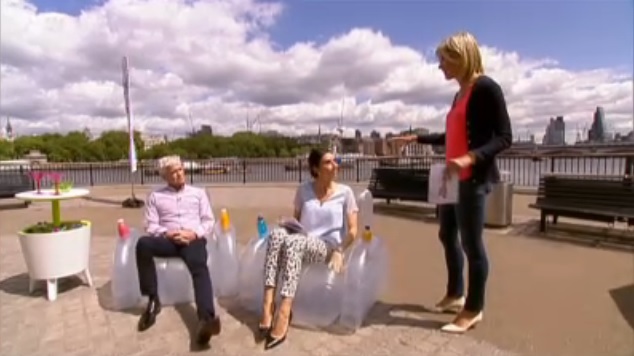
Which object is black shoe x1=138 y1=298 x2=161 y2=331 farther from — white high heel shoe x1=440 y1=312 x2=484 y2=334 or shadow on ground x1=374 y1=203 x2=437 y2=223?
shadow on ground x1=374 y1=203 x2=437 y2=223

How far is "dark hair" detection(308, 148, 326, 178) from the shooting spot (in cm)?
336

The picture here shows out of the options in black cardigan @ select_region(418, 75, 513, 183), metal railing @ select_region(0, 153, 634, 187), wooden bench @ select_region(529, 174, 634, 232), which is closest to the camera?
black cardigan @ select_region(418, 75, 513, 183)

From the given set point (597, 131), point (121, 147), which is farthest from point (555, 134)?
point (121, 147)

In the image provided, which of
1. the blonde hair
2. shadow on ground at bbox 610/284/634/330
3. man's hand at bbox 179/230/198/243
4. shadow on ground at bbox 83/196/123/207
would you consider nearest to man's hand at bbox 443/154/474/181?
the blonde hair

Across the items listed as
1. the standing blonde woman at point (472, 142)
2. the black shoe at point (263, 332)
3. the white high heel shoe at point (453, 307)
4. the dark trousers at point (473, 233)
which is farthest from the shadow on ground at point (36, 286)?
the dark trousers at point (473, 233)

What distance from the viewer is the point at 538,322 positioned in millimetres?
3133

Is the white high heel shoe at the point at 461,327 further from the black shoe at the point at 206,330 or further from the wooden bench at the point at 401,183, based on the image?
the wooden bench at the point at 401,183

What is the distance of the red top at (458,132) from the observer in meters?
2.89

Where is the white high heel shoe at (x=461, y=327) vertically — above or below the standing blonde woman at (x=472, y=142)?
below

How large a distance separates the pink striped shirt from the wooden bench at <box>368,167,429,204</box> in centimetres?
476

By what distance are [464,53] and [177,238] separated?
244 cm

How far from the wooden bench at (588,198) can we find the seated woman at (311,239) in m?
3.57

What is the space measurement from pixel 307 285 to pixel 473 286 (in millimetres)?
1117

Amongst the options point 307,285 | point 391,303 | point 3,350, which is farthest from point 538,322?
point 3,350
